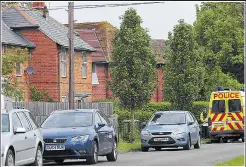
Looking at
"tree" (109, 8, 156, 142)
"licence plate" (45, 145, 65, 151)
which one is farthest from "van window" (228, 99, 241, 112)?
"licence plate" (45, 145, 65, 151)

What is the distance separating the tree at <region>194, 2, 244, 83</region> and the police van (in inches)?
975

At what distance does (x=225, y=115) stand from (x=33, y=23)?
640 inches

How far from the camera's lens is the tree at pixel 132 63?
41625mm

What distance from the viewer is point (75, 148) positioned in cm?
2444

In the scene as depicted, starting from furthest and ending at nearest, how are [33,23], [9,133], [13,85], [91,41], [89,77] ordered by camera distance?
[91,41] → [89,77] → [33,23] → [13,85] → [9,133]

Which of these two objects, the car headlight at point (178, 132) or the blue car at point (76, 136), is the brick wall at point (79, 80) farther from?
the blue car at point (76, 136)

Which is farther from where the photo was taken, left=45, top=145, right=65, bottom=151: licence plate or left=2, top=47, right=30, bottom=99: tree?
left=2, top=47, right=30, bottom=99: tree

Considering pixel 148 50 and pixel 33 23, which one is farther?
pixel 33 23

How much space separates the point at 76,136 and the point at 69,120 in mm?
1317

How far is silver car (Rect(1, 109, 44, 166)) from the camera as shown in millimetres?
19703

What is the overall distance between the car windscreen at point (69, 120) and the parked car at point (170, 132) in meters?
8.83

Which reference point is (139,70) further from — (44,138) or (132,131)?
(44,138)

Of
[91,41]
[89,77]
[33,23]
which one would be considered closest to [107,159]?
[33,23]

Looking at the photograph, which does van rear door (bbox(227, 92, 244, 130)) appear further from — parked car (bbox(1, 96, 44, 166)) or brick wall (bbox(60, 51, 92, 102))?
parked car (bbox(1, 96, 44, 166))
